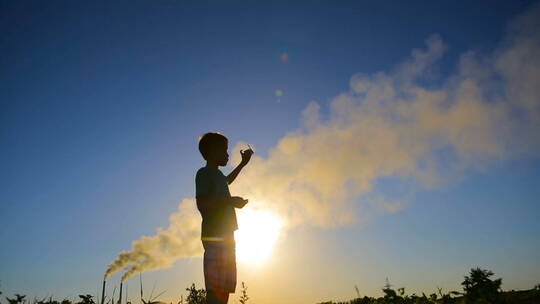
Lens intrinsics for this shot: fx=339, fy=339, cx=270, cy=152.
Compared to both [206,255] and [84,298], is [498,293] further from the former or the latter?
[84,298]

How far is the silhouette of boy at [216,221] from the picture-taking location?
3.60 m

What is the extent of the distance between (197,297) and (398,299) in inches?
250

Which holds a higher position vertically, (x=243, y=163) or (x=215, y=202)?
(x=243, y=163)

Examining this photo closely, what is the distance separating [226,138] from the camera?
4.45m

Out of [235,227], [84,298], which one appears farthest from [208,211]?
[84,298]

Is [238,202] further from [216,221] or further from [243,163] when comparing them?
[243,163]

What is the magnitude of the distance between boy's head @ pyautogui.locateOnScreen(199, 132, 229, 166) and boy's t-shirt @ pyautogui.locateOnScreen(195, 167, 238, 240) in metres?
0.21

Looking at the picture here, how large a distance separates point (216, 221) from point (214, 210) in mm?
132

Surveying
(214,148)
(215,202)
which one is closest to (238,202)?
(215,202)

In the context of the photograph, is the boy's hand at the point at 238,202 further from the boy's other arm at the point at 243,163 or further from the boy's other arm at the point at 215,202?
the boy's other arm at the point at 243,163

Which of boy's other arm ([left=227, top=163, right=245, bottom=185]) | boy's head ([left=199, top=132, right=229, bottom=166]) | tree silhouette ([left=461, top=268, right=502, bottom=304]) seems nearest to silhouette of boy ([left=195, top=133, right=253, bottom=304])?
boy's head ([left=199, top=132, right=229, bottom=166])

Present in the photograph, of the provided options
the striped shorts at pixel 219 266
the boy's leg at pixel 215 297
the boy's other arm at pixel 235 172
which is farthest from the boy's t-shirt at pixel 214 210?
the boy's other arm at pixel 235 172

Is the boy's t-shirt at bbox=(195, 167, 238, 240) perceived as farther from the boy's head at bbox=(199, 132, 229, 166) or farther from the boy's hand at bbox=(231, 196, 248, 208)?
the boy's head at bbox=(199, 132, 229, 166)

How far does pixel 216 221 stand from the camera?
3.86 meters
